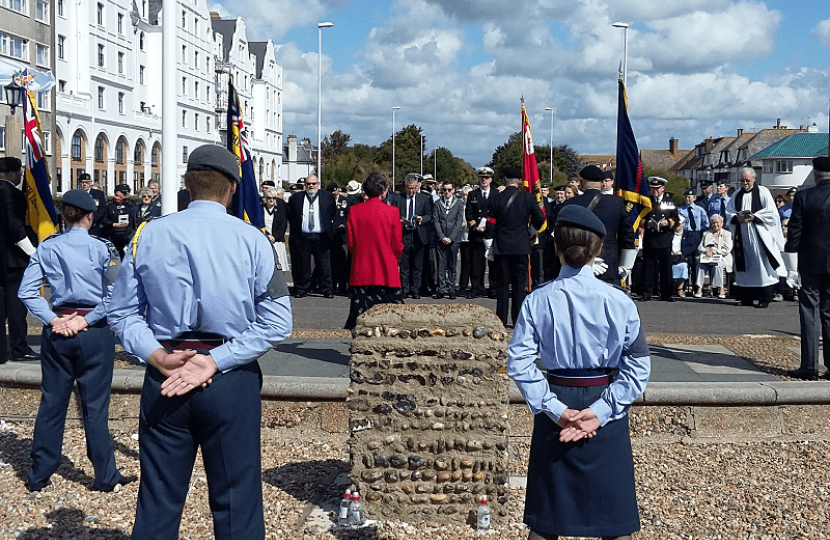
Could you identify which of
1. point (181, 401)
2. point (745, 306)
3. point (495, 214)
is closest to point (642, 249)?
point (745, 306)

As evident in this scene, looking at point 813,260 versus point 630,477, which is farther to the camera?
point 813,260

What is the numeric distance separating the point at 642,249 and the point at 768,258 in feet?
9.57

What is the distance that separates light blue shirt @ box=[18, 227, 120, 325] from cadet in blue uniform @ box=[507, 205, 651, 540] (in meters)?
3.01

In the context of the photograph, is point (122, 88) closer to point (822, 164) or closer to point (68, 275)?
point (822, 164)

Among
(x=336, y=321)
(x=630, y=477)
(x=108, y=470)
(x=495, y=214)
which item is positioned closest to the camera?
(x=630, y=477)

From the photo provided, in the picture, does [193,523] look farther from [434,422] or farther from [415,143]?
[415,143]

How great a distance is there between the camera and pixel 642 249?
1662cm

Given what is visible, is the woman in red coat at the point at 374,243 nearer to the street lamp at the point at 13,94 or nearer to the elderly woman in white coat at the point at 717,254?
the street lamp at the point at 13,94

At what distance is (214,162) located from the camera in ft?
11.8

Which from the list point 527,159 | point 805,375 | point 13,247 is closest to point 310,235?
point 527,159

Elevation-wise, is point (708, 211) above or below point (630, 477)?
above

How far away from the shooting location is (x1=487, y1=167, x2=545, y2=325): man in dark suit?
38.3 ft

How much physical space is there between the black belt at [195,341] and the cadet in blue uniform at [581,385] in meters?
1.18

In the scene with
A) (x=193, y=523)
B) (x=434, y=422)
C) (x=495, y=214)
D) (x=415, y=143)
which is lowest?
(x=193, y=523)
